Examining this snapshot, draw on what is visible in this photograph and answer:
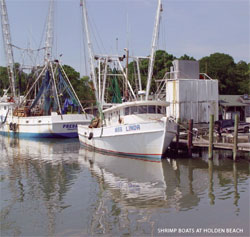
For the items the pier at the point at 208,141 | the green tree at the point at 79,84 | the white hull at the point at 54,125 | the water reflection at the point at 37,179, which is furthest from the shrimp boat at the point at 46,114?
the green tree at the point at 79,84

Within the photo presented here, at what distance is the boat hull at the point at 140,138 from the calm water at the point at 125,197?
711mm

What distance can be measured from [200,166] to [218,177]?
8.72 feet

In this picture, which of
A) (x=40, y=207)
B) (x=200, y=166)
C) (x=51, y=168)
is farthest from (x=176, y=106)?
(x=40, y=207)

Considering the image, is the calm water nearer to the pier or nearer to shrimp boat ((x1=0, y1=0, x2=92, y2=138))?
the pier

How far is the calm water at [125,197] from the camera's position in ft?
40.0

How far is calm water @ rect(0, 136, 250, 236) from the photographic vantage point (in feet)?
40.0

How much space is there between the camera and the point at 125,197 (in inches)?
611

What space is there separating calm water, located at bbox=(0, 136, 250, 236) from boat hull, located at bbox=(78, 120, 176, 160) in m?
0.71

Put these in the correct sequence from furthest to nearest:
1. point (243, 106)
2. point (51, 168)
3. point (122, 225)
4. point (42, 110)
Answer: point (42, 110)
point (243, 106)
point (51, 168)
point (122, 225)

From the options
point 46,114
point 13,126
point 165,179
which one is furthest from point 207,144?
point 13,126

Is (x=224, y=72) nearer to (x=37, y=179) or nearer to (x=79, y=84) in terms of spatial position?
(x=79, y=84)

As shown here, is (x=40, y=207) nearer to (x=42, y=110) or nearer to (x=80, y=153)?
(x=80, y=153)

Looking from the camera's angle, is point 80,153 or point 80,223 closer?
point 80,223

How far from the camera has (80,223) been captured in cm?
1253
